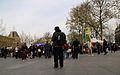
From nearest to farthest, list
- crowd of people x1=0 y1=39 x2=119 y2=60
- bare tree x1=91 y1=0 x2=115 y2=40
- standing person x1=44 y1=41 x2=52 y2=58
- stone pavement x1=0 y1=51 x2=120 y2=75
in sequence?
1. stone pavement x1=0 y1=51 x2=120 y2=75
2. crowd of people x1=0 y1=39 x2=119 y2=60
3. standing person x1=44 y1=41 x2=52 y2=58
4. bare tree x1=91 y1=0 x2=115 y2=40

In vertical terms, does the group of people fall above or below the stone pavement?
above

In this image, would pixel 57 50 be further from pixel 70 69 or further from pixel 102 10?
pixel 102 10

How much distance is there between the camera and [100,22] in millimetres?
67312

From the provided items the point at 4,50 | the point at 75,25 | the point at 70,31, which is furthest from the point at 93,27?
the point at 4,50

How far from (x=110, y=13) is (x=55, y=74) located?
55.4 meters

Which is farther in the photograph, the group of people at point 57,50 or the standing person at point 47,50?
the standing person at point 47,50

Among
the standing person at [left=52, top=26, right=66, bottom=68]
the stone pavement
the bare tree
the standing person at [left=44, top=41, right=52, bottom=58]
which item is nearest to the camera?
the stone pavement

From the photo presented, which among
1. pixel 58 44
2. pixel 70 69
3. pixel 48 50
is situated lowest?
pixel 70 69

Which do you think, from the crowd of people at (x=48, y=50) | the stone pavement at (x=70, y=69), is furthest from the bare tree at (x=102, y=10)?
the stone pavement at (x=70, y=69)

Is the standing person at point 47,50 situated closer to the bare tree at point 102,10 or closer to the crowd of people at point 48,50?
the crowd of people at point 48,50

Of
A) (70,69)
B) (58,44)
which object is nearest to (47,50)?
(58,44)

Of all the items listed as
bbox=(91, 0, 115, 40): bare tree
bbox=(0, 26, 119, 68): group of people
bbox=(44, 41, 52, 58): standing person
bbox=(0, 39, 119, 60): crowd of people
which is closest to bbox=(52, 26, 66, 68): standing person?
bbox=(0, 26, 119, 68): group of people

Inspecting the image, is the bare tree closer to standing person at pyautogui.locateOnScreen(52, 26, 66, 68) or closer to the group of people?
the group of people

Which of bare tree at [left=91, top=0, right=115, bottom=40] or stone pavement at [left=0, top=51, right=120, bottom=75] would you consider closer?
stone pavement at [left=0, top=51, right=120, bottom=75]
